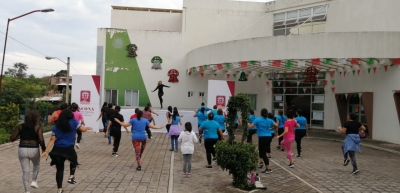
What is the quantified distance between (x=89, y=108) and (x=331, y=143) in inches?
447

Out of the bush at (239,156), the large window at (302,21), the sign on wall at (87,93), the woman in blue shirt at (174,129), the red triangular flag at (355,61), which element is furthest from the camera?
the large window at (302,21)

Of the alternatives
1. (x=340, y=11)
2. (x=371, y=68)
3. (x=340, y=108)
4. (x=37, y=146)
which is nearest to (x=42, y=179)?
(x=37, y=146)

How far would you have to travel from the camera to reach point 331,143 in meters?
16.5

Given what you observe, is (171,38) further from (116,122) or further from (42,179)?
(42,179)

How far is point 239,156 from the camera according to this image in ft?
23.3

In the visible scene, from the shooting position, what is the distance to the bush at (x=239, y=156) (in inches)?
279

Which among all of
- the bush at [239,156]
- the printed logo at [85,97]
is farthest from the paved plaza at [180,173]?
the printed logo at [85,97]

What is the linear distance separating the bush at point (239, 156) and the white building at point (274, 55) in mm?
10127

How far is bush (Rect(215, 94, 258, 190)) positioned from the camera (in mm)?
7094

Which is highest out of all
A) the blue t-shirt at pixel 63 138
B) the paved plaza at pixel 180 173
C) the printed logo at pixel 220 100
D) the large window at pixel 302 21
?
the large window at pixel 302 21

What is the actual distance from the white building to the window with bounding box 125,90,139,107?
71mm

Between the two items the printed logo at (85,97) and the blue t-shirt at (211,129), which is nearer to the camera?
the blue t-shirt at (211,129)

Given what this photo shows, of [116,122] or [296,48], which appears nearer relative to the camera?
[116,122]

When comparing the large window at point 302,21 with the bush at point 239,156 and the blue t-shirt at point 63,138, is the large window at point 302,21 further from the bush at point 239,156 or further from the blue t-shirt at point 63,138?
the blue t-shirt at point 63,138
